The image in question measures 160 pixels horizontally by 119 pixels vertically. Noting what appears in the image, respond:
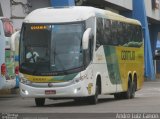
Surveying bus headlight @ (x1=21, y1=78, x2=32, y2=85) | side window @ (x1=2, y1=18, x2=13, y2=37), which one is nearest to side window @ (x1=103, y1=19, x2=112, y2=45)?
bus headlight @ (x1=21, y1=78, x2=32, y2=85)

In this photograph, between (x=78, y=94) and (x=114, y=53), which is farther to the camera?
(x=114, y=53)

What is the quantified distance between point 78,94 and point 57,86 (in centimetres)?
74

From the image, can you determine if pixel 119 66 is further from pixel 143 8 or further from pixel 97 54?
pixel 143 8

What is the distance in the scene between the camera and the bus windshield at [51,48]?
2078 centimetres

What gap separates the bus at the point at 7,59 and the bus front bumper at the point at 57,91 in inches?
98.6

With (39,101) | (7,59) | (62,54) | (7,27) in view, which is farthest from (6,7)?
(62,54)

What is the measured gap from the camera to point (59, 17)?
21.3 metres

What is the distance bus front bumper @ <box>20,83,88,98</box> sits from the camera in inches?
806

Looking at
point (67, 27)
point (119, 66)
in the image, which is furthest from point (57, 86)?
point (119, 66)

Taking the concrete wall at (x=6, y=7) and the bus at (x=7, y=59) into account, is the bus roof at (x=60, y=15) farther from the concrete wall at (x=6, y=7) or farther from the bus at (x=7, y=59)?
the concrete wall at (x=6, y=7)

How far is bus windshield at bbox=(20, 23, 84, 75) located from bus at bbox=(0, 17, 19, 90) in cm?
207

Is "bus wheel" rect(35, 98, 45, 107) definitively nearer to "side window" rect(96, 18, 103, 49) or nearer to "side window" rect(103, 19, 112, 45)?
"side window" rect(96, 18, 103, 49)

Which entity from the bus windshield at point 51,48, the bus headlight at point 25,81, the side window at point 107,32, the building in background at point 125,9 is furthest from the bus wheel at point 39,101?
the building in background at point 125,9

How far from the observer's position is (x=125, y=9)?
53312 millimetres
